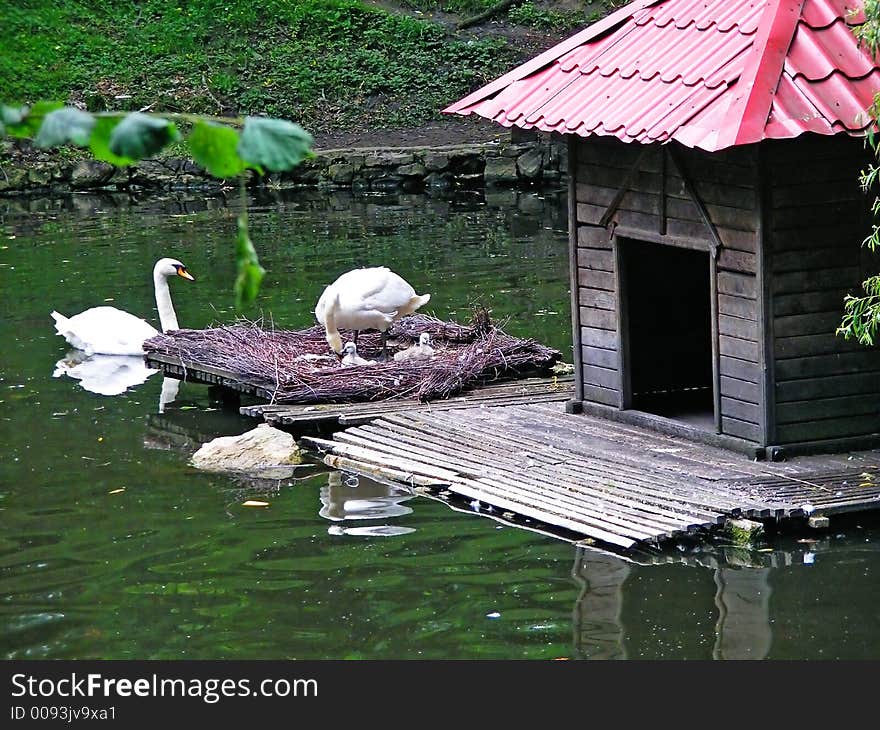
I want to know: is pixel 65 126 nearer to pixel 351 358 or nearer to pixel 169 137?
pixel 169 137

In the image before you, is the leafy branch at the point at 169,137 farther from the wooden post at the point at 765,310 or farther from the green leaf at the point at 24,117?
the wooden post at the point at 765,310

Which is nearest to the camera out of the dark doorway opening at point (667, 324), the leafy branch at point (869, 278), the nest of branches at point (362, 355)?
the leafy branch at point (869, 278)

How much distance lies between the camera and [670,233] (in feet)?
33.2

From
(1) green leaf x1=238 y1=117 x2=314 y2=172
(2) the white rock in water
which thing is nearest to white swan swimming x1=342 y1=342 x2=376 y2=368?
(2) the white rock in water

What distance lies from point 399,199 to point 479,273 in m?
7.76

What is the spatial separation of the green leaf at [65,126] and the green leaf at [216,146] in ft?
0.77

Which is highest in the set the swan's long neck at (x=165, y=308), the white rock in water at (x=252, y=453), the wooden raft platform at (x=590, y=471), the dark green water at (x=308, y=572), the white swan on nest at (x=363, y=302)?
the white swan on nest at (x=363, y=302)

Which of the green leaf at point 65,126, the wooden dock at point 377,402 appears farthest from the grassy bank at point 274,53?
the green leaf at point 65,126

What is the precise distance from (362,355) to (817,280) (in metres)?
4.77

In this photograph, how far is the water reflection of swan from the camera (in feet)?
45.7

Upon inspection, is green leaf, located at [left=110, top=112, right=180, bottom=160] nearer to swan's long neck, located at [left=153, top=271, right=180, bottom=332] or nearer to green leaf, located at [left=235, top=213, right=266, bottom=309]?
green leaf, located at [left=235, top=213, right=266, bottom=309]

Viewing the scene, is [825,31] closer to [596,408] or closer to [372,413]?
[596,408]

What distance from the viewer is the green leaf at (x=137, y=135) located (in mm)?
3324
